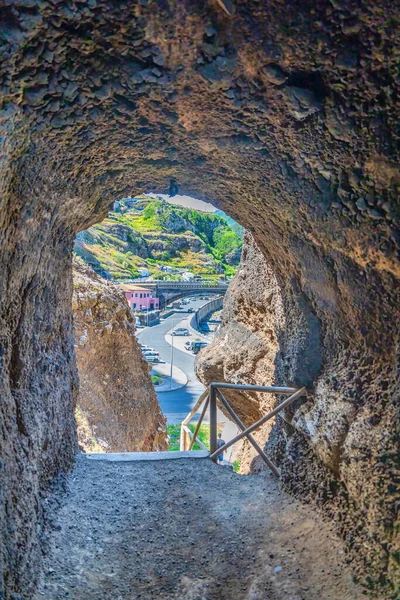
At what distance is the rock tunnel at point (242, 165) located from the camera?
227cm

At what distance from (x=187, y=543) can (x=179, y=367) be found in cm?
2648

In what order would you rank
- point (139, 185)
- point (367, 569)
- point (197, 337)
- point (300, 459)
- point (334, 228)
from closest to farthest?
point (367, 569), point (334, 228), point (300, 459), point (139, 185), point (197, 337)

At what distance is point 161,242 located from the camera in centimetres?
7012

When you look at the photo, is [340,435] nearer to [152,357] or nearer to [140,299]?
[152,357]

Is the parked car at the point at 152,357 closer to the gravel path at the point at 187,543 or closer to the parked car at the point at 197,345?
the parked car at the point at 197,345

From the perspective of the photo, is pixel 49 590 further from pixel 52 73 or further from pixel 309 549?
pixel 52 73

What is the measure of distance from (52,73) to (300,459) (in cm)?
385

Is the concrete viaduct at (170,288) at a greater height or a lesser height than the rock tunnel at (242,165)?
lesser

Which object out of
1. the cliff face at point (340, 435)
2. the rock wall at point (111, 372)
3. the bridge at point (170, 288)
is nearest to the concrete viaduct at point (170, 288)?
the bridge at point (170, 288)

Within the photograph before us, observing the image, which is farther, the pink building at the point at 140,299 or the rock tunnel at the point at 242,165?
the pink building at the point at 140,299

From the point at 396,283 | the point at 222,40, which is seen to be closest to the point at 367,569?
the point at 396,283

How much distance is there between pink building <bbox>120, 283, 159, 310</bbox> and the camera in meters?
34.9

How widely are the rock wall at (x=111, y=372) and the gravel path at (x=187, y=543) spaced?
12.5ft

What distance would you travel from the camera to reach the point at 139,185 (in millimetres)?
4688
